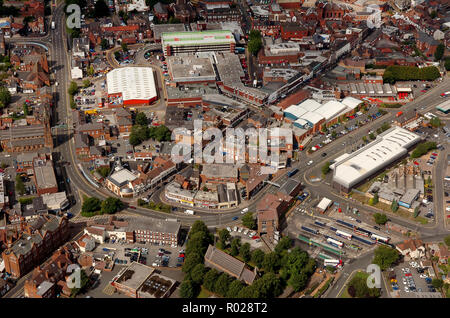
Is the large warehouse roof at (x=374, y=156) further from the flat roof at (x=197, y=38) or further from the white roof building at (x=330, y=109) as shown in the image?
the flat roof at (x=197, y=38)

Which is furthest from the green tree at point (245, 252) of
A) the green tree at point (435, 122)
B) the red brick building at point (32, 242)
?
the green tree at point (435, 122)

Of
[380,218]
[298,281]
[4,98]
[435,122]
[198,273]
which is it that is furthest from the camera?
[4,98]

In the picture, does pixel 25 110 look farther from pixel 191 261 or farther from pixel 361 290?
pixel 361 290

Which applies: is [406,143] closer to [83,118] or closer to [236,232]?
[236,232]

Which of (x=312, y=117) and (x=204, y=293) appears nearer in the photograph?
(x=204, y=293)

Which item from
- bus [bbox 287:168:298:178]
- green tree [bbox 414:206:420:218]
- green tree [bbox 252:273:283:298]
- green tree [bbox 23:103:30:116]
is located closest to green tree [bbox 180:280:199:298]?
green tree [bbox 252:273:283:298]

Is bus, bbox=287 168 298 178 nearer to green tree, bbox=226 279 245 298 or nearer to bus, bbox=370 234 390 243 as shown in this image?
bus, bbox=370 234 390 243

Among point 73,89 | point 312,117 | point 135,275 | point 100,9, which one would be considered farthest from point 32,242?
point 100,9

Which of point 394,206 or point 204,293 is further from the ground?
point 394,206
